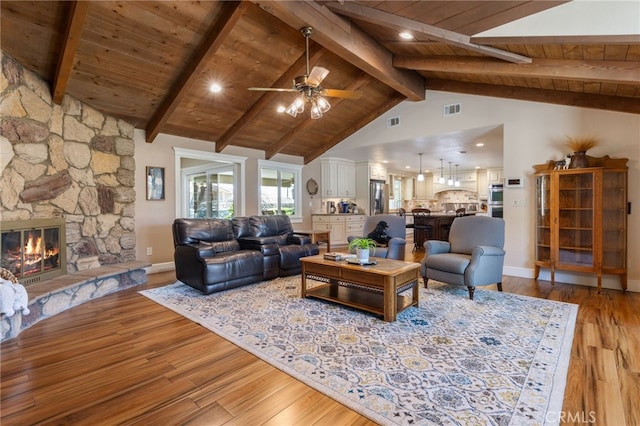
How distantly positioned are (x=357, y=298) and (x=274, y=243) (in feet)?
6.33

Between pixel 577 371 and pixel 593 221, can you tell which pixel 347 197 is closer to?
pixel 593 221

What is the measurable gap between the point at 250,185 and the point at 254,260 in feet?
9.37

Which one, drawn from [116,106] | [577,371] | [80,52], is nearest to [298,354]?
[577,371]

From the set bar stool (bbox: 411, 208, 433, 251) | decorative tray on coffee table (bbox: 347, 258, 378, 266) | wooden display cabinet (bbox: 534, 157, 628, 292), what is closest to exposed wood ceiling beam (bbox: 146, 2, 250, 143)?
decorative tray on coffee table (bbox: 347, 258, 378, 266)

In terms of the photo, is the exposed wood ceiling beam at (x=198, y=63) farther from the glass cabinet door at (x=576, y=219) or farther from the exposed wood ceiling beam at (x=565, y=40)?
the glass cabinet door at (x=576, y=219)

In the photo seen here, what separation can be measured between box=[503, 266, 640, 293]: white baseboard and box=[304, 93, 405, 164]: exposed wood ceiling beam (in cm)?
362

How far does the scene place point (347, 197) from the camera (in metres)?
8.66

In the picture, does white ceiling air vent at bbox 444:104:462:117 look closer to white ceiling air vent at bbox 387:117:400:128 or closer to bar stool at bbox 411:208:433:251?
white ceiling air vent at bbox 387:117:400:128

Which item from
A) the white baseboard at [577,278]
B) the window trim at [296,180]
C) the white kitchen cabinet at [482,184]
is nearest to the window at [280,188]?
the window trim at [296,180]

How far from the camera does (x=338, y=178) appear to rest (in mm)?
8383

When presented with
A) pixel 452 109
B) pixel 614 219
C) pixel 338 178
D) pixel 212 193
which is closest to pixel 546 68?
pixel 452 109

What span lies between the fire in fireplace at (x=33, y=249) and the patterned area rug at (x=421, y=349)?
1.10m

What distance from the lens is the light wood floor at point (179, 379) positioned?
1.67 metres

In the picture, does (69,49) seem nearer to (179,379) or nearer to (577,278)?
(179,379)
